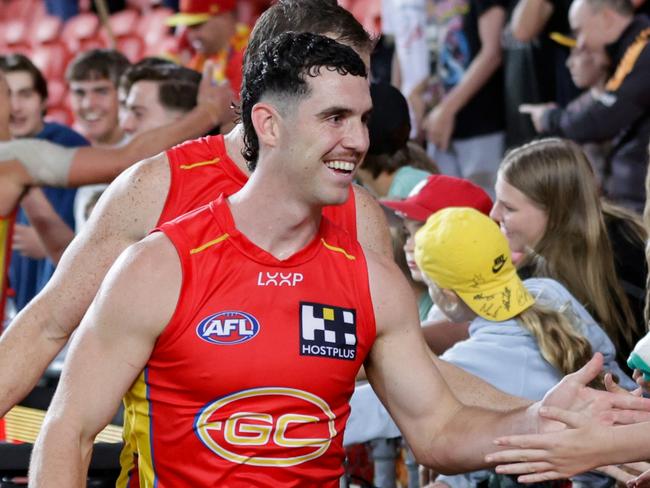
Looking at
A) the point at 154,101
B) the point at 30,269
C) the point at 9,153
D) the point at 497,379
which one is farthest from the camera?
the point at 30,269

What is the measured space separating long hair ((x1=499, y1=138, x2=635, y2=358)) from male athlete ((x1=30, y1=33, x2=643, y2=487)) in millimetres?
1699

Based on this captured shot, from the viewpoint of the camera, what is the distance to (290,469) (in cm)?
292

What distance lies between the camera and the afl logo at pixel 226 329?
284cm

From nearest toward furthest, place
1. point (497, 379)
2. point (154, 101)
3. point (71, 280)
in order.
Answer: point (71, 280) < point (497, 379) < point (154, 101)

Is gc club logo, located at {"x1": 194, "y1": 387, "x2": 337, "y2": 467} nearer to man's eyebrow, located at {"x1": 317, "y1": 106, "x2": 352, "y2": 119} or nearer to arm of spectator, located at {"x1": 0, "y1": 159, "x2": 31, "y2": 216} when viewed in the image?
man's eyebrow, located at {"x1": 317, "y1": 106, "x2": 352, "y2": 119}

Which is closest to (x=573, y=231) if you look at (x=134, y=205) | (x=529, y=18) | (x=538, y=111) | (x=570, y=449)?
(x=570, y=449)

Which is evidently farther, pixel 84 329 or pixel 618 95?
pixel 618 95

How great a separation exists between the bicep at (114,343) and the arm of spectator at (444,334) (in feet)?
6.12

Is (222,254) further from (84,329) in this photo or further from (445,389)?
(445,389)

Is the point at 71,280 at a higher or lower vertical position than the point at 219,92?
lower

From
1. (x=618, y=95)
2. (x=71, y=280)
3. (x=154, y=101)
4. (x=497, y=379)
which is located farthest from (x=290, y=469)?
(x=618, y=95)

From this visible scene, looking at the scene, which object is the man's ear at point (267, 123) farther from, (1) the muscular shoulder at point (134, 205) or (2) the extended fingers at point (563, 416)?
(2) the extended fingers at point (563, 416)

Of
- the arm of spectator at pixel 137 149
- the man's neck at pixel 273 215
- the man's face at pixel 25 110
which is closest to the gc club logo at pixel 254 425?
the man's neck at pixel 273 215

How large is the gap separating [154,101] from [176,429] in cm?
327
